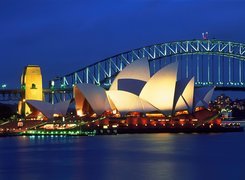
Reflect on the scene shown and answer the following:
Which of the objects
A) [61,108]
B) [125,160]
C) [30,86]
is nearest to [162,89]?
[61,108]

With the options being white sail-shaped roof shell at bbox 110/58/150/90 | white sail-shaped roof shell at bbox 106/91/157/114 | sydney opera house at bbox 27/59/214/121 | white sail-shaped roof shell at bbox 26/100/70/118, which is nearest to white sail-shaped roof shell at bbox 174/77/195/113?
sydney opera house at bbox 27/59/214/121

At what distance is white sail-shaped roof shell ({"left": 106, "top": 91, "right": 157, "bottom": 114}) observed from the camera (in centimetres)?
7712

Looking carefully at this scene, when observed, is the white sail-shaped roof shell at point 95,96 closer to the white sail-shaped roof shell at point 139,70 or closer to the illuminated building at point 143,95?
the illuminated building at point 143,95

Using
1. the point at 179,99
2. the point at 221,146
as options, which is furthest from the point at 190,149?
the point at 179,99

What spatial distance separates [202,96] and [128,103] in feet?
25.0

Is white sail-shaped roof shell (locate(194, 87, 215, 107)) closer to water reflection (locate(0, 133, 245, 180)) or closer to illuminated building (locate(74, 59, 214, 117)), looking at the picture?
illuminated building (locate(74, 59, 214, 117))

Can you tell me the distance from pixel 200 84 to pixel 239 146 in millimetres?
34256

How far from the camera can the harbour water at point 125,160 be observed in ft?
123

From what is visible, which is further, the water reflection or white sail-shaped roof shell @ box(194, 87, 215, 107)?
white sail-shaped roof shell @ box(194, 87, 215, 107)

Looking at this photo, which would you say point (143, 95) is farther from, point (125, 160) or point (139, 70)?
point (125, 160)

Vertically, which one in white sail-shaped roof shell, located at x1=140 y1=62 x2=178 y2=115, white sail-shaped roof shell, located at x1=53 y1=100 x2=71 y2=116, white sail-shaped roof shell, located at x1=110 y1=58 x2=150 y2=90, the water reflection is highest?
white sail-shaped roof shell, located at x1=110 y1=58 x2=150 y2=90

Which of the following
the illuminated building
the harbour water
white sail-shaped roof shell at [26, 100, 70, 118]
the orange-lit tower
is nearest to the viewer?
the harbour water

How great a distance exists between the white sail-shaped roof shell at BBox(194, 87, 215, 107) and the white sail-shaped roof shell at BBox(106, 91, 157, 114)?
178 inches

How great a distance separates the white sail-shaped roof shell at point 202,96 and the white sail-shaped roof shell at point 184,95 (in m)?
2.03
